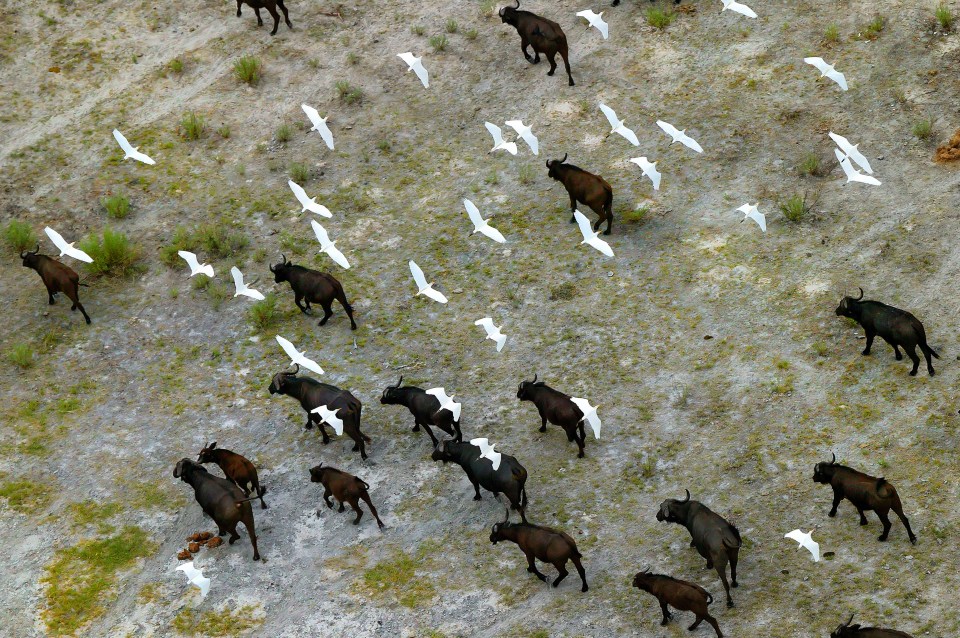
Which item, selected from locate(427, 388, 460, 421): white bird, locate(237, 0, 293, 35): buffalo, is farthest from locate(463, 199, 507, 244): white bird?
locate(237, 0, 293, 35): buffalo

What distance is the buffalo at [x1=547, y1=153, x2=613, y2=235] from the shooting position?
72.8 feet

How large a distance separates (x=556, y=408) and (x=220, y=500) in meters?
5.50

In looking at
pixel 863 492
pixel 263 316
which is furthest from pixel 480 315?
pixel 863 492

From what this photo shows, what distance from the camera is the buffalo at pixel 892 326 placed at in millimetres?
18062

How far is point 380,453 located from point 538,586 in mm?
4079

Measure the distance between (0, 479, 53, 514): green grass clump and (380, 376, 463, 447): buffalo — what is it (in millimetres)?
5860

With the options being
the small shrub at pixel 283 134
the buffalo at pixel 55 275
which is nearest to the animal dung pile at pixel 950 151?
the small shrub at pixel 283 134

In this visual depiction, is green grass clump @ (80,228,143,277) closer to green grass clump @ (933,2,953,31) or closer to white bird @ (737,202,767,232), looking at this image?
white bird @ (737,202,767,232)

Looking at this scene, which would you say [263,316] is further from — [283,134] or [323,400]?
[283,134]

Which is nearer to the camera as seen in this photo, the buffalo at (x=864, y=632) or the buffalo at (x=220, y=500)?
the buffalo at (x=864, y=632)

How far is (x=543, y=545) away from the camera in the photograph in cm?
1568

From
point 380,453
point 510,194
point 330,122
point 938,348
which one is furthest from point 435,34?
point 938,348

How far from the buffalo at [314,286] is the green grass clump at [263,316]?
549mm

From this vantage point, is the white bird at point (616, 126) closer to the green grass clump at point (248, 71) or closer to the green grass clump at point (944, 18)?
the green grass clump at point (944, 18)
